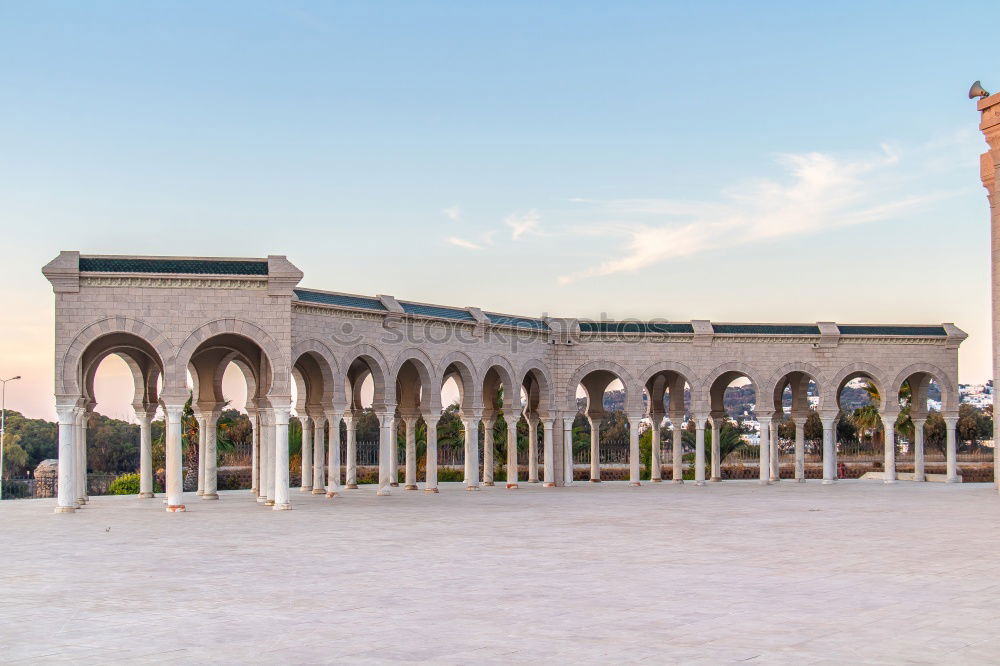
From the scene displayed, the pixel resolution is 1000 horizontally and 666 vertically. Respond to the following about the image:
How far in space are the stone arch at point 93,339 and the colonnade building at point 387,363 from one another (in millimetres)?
31

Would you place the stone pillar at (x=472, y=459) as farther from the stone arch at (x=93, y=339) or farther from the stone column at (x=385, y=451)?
the stone arch at (x=93, y=339)

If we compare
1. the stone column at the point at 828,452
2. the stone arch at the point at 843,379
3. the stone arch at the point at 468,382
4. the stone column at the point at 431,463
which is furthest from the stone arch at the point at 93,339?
the stone column at the point at 828,452

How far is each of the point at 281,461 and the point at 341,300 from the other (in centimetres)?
547

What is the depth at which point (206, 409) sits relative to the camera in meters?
28.6

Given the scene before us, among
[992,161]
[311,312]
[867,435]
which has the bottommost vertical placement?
[867,435]

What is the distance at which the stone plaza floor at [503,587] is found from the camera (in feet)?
27.3

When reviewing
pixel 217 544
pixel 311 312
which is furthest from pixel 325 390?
pixel 217 544

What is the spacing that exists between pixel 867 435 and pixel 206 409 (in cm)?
4816

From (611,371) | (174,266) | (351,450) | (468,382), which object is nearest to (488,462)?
(468,382)

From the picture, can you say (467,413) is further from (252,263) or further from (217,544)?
(217,544)

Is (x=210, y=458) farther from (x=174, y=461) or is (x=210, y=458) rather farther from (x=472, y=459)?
(x=472, y=459)

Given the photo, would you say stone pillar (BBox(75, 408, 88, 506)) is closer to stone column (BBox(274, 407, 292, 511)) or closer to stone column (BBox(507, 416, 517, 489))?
stone column (BBox(274, 407, 292, 511))

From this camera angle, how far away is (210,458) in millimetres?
28094

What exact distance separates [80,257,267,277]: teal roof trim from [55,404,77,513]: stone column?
10.3 feet
